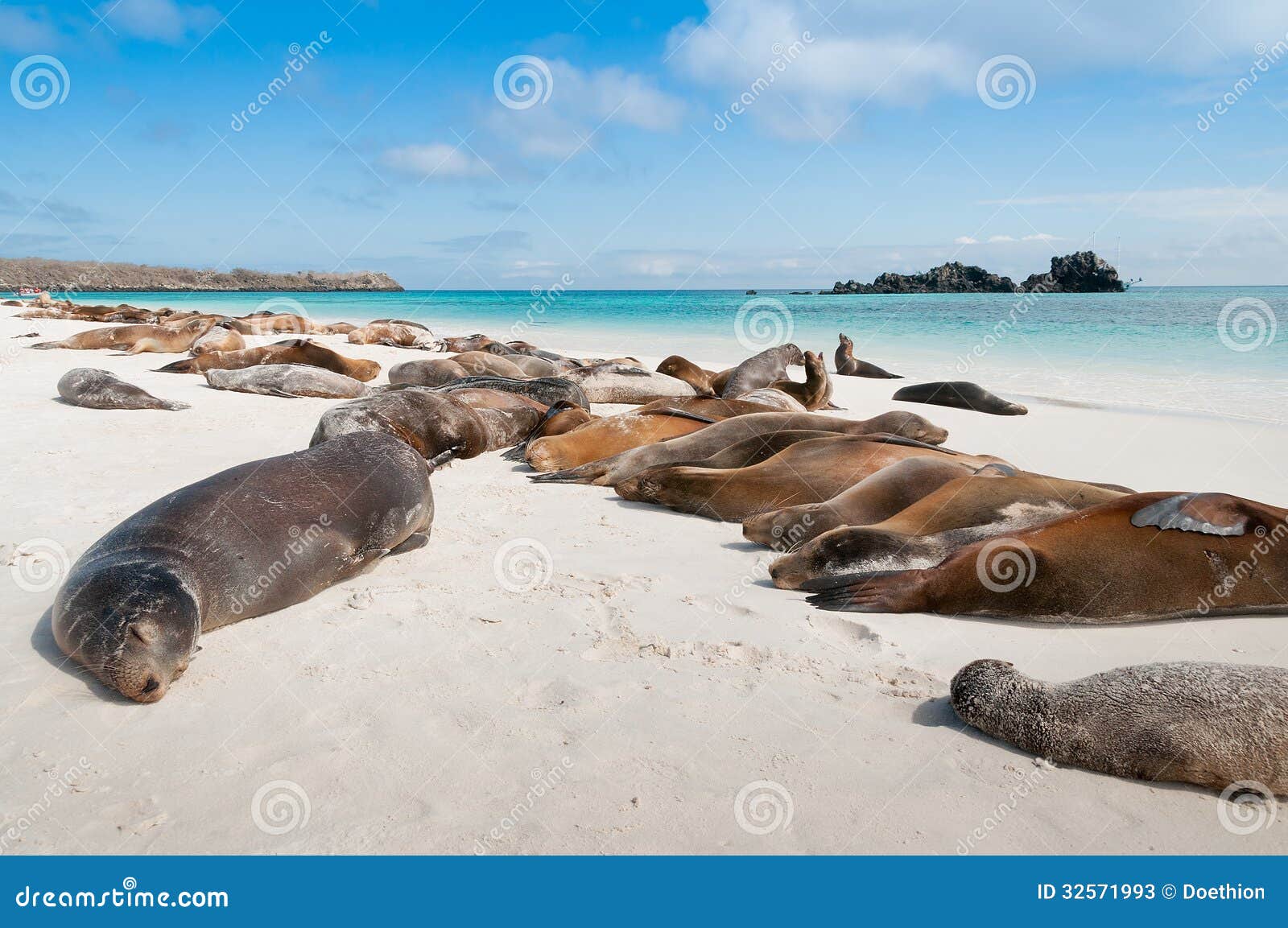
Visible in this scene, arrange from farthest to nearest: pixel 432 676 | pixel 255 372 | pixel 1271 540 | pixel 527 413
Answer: pixel 255 372 < pixel 527 413 < pixel 1271 540 < pixel 432 676

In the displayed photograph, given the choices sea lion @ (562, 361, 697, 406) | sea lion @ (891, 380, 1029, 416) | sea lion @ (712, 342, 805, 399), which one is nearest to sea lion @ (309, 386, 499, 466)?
sea lion @ (562, 361, 697, 406)

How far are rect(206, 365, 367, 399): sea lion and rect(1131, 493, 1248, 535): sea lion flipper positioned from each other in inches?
337

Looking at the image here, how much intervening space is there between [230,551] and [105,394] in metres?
6.25

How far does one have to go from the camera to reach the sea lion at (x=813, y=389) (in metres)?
9.91

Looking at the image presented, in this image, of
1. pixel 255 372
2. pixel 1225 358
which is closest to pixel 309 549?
pixel 255 372

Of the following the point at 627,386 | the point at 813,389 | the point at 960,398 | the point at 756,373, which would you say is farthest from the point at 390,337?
the point at 960,398

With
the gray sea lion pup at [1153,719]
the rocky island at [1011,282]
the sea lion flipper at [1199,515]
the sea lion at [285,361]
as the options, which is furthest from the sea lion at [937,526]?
the rocky island at [1011,282]

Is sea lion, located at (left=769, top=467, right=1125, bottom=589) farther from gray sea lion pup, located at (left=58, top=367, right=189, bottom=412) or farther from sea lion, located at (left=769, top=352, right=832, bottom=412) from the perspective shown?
gray sea lion pup, located at (left=58, top=367, right=189, bottom=412)

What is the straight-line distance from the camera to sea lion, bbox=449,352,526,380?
38.7 ft

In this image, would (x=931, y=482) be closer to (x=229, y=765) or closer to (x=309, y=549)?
(x=309, y=549)

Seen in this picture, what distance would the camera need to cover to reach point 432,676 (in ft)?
10.2
